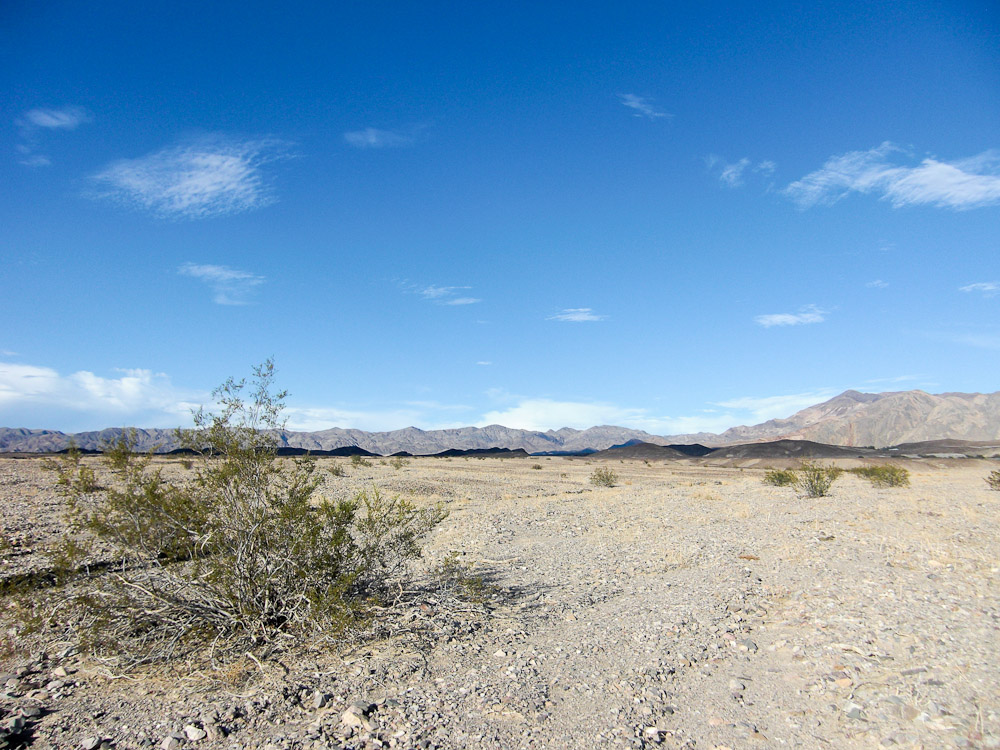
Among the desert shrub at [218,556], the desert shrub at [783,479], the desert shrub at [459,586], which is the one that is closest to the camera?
the desert shrub at [218,556]

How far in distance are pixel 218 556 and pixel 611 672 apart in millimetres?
4405

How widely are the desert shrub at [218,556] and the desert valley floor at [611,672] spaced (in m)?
0.38

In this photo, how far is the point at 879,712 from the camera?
4848 millimetres

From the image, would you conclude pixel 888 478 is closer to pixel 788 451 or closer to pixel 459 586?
pixel 459 586

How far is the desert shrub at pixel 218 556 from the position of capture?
20.4ft

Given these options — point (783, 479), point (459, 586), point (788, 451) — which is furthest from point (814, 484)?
point (788, 451)

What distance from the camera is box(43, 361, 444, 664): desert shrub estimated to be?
20.4 feet

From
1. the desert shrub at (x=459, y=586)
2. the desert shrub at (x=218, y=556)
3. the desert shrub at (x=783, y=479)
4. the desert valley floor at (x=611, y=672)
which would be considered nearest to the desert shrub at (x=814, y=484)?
the desert shrub at (x=783, y=479)

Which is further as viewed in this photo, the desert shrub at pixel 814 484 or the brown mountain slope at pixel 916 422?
the brown mountain slope at pixel 916 422

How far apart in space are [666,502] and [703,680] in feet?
55.2

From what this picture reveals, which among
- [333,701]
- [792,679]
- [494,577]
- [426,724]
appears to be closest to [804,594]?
[792,679]

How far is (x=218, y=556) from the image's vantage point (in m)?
6.57

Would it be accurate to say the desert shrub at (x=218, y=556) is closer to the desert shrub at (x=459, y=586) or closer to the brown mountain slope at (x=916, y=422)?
the desert shrub at (x=459, y=586)

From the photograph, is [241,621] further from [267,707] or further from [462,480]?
[462,480]
